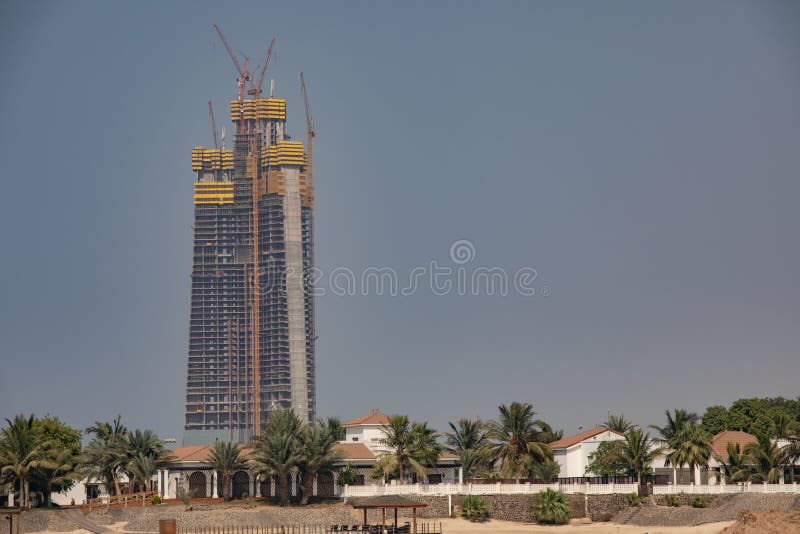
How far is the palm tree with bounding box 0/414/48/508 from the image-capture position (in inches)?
3506

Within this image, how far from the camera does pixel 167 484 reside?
100438mm

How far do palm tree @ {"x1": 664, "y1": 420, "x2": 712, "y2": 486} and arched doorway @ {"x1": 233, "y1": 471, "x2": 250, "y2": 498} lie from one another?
33.6 metres

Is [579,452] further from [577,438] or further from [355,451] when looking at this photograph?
[355,451]

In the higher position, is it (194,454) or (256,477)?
(194,454)

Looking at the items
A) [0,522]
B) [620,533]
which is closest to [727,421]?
[620,533]

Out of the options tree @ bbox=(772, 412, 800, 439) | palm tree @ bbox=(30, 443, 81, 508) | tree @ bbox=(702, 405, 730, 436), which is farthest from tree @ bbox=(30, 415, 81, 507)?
tree @ bbox=(702, 405, 730, 436)

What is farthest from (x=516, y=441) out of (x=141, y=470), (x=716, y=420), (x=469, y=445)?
(x=716, y=420)

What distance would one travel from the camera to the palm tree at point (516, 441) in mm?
94312

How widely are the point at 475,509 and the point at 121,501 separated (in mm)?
25767

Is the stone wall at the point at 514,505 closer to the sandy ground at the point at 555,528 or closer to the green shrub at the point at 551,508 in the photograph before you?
the green shrub at the point at 551,508

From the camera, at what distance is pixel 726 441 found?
109062 mm

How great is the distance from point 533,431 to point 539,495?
7.02m

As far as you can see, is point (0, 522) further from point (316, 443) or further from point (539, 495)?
point (539, 495)

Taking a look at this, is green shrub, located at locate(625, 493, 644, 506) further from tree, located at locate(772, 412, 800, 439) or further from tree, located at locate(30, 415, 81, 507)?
tree, located at locate(30, 415, 81, 507)
